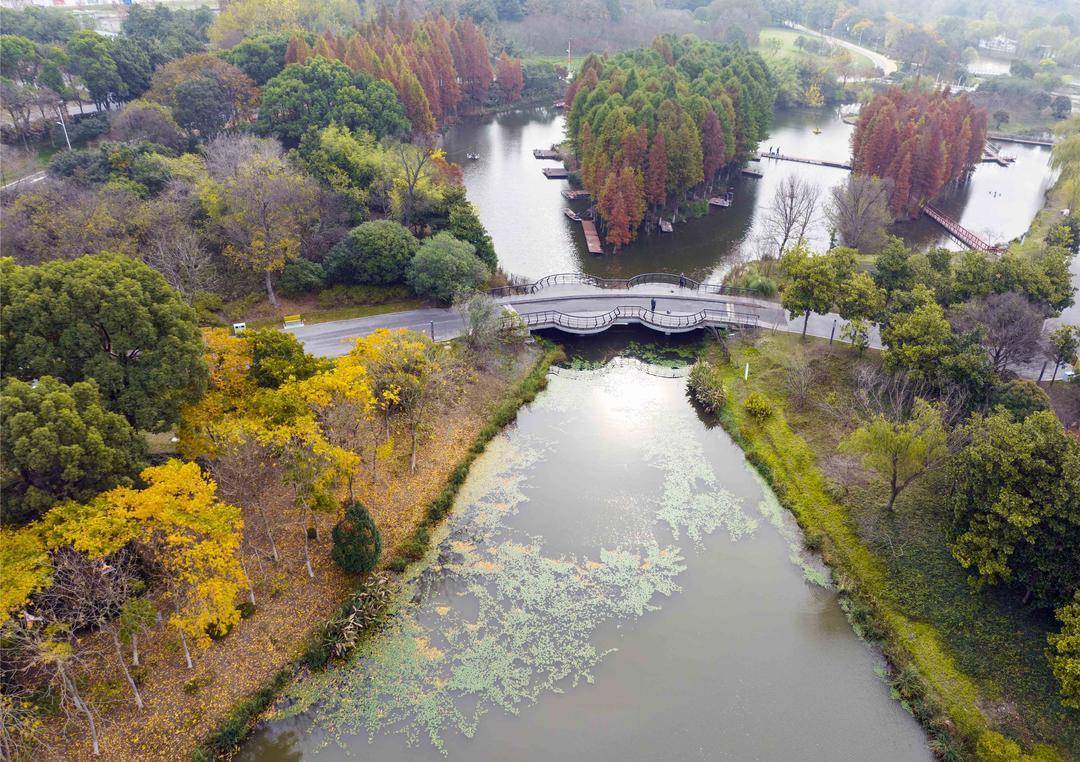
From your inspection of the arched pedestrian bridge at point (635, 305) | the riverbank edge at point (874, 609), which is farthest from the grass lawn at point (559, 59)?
the riverbank edge at point (874, 609)

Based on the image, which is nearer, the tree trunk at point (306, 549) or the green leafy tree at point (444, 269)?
the tree trunk at point (306, 549)

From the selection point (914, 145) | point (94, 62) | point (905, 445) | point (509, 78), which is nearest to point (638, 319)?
point (905, 445)

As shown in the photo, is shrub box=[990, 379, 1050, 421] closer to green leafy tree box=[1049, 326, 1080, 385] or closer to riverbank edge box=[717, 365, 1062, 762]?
green leafy tree box=[1049, 326, 1080, 385]

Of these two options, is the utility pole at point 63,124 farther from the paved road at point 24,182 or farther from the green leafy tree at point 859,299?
the green leafy tree at point 859,299

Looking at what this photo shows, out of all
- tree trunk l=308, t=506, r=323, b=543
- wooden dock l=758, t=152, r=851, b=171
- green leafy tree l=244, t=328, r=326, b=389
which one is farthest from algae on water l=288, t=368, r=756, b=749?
wooden dock l=758, t=152, r=851, b=171

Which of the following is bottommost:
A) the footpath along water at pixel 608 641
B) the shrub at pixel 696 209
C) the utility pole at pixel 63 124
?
the footpath along water at pixel 608 641

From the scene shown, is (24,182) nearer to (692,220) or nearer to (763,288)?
(763,288)

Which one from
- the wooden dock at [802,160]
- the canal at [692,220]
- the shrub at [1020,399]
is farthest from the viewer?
the wooden dock at [802,160]
